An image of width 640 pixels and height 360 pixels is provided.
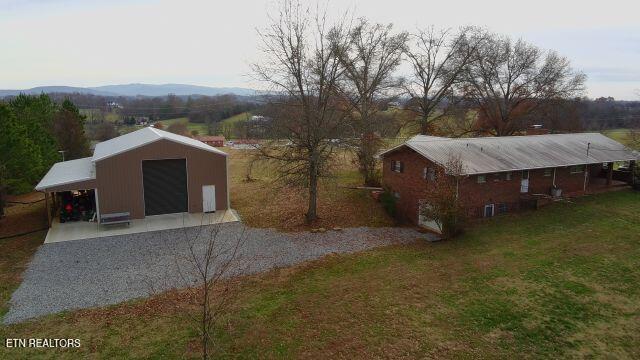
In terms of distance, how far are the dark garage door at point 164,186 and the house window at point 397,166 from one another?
12585 millimetres

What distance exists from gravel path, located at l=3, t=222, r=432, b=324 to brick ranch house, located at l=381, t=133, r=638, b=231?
10.9 ft

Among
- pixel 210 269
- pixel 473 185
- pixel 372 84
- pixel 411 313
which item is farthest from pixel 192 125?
pixel 411 313

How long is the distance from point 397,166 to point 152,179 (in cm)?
1437

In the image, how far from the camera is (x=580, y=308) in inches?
499

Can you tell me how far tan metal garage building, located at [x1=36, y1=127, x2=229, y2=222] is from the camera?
67.9 feet

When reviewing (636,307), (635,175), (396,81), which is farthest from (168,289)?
(635,175)

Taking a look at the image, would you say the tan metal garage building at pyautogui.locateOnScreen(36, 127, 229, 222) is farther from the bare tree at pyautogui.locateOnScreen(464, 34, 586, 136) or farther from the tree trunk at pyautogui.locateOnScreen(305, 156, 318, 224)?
the bare tree at pyautogui.locateOnScreen(464, 34, 586, 136)

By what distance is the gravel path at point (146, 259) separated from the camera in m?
13.1

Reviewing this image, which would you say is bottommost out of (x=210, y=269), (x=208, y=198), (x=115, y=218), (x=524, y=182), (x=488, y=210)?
(x=210, y=269)

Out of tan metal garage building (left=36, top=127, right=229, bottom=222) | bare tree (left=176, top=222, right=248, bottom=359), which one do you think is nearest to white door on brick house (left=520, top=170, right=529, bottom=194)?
bare tree (left=176, top=222, right=248, bottom=359)

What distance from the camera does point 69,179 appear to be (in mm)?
20547

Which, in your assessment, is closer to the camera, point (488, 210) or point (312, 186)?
point (312, 186)

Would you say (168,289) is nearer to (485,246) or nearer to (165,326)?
(165,326)

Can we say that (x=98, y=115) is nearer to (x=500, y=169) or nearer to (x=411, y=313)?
(x=500, y=169)
